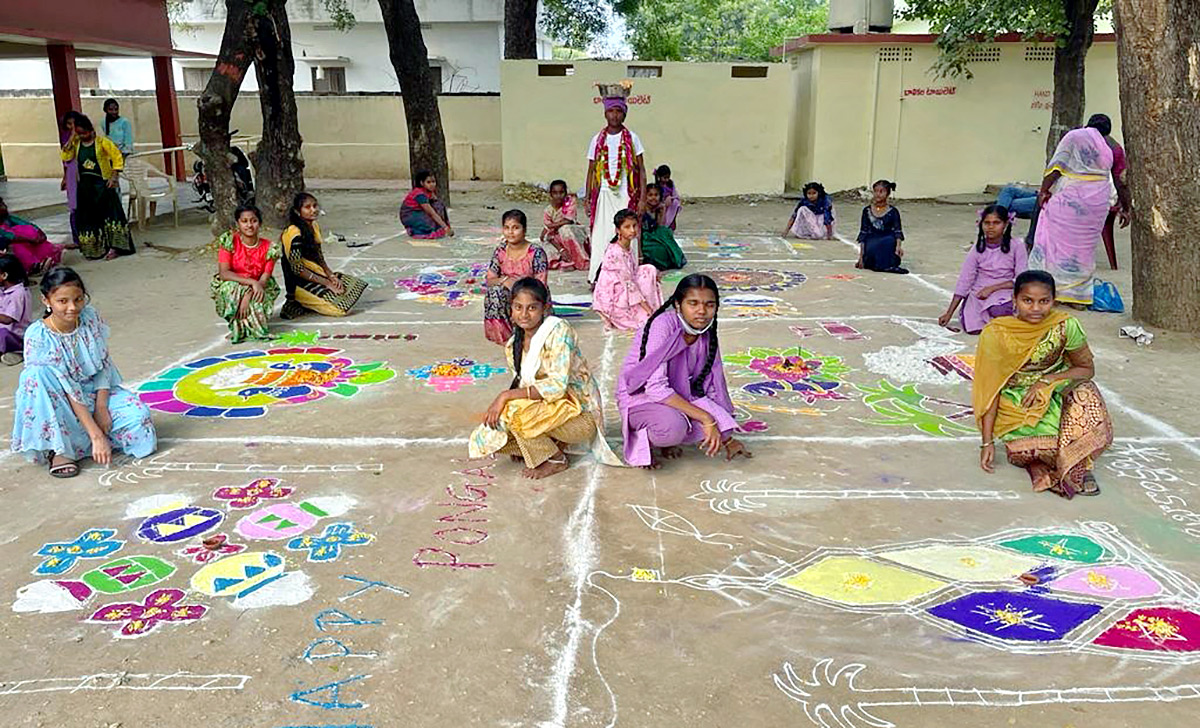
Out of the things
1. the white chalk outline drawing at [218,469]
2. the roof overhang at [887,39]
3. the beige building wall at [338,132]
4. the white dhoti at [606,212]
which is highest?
the roof overhang at [887,39]

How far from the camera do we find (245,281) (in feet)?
21.4

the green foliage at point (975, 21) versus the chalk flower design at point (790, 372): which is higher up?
the green foliage at point (975, 21)

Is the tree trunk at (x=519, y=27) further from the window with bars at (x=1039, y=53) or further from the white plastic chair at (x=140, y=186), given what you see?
the window with bars at (x=1039, y=53)

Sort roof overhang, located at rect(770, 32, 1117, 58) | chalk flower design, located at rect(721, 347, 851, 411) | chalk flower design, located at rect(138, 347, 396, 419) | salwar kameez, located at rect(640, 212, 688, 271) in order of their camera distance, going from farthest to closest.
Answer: roof overhang, located at rect(770, 32, 1117, 58)
salwar kameez, located at rect(640, 212, 688, 271)
chalk flower design, located at rect(721, 347, 851, 411)
chalk flower design, located at rect(138, 347, 396, 419)

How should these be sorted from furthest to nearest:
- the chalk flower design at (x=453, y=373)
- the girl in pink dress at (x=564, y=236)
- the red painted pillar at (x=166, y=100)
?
the red painted pillar at (x=166, y=100) < the girl in pink dress at (x=564, y=236) < the chalk flower design at (x=453, y=373)

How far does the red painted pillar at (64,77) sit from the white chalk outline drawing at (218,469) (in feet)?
35.9

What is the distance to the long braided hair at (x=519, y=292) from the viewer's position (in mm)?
3998

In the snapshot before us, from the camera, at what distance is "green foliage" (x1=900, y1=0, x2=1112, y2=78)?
12.7 meters

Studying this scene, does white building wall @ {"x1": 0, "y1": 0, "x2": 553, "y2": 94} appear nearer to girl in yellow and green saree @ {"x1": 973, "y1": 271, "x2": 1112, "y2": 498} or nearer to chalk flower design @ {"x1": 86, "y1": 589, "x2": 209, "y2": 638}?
girl in yellow and green saree @ {"x1": 973, "y1": 271, "x2": 1112, "y2": 498}

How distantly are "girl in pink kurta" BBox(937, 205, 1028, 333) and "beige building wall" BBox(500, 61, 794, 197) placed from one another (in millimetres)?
10048

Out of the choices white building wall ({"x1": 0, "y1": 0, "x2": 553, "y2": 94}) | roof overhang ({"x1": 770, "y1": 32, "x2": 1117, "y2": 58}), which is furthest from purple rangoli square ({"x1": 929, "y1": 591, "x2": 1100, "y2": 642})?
white building wall ({"x1": 0, "y1": 0, "x2": 553, "y2": 94})

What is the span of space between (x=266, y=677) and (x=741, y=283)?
254 inches

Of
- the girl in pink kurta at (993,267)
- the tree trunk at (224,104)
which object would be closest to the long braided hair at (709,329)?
the girl in pink kurta at (993,267)

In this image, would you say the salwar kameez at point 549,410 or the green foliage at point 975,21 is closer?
the salwar kameez at point 549,410
